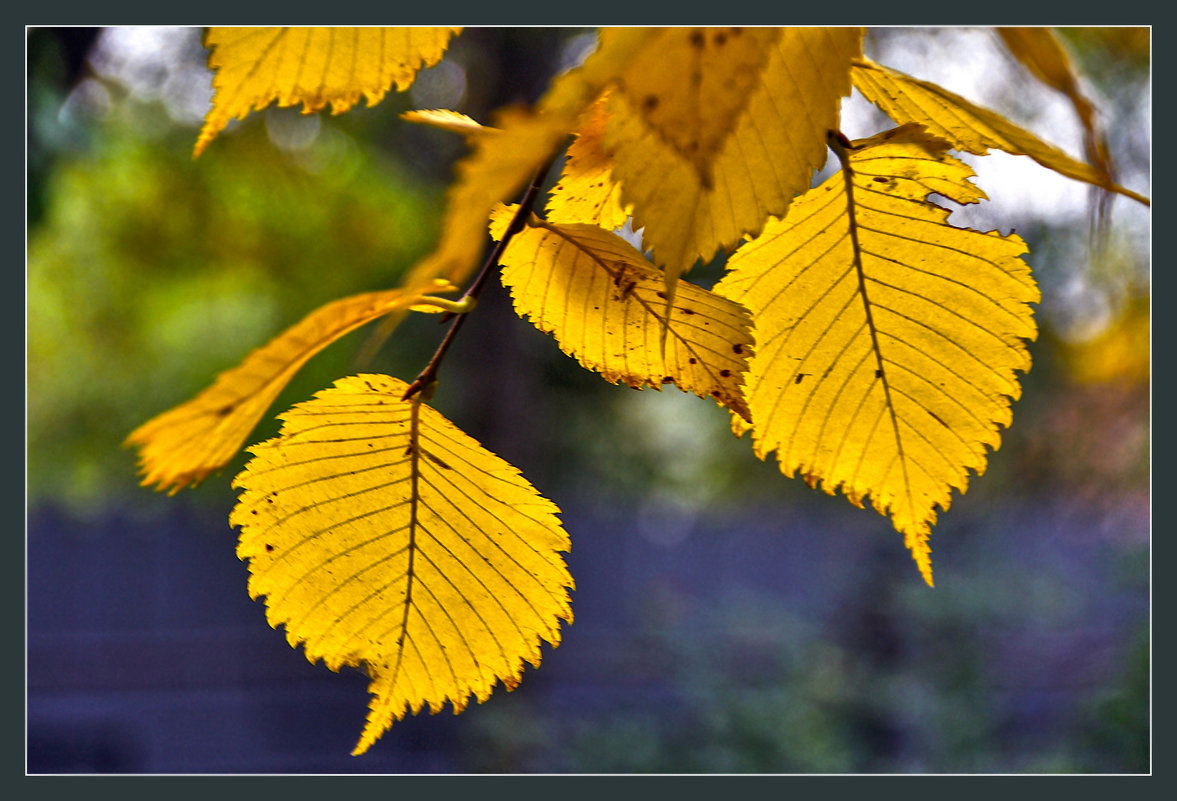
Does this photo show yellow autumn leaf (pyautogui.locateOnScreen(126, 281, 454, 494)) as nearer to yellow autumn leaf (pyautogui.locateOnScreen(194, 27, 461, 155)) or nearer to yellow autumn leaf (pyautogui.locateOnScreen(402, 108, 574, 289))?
yellow autumn leaf (pyautogui.locateOnScreen(402, 108, 574, 289))

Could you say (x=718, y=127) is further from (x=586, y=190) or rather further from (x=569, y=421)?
(x=569, y=421)

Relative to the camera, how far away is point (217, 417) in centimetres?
18

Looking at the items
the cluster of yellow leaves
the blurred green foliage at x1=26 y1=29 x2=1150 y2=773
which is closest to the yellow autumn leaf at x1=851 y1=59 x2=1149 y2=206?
the cluster of yellow leaves

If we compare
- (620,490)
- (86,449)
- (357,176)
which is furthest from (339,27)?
(620,490)

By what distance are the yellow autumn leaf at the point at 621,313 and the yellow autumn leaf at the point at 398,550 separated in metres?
0.05

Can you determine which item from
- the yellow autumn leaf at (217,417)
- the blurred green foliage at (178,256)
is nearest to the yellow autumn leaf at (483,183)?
the yellow autumn leaf at (217,417)

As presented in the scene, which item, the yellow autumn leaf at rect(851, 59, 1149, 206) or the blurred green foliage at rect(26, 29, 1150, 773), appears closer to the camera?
the yellow autumn leaf at rect(851, 59, 1149, 206)

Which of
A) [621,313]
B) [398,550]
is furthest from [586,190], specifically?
[398,550]

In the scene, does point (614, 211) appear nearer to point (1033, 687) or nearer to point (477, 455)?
point (477, 455)

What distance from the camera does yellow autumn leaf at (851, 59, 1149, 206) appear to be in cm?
25

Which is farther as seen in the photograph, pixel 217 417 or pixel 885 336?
pixel 885 336

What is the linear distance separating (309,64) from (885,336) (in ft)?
0.78

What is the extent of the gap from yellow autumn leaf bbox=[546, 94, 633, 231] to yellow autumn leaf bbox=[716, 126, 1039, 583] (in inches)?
2.0

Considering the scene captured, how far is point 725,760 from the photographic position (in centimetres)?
287
